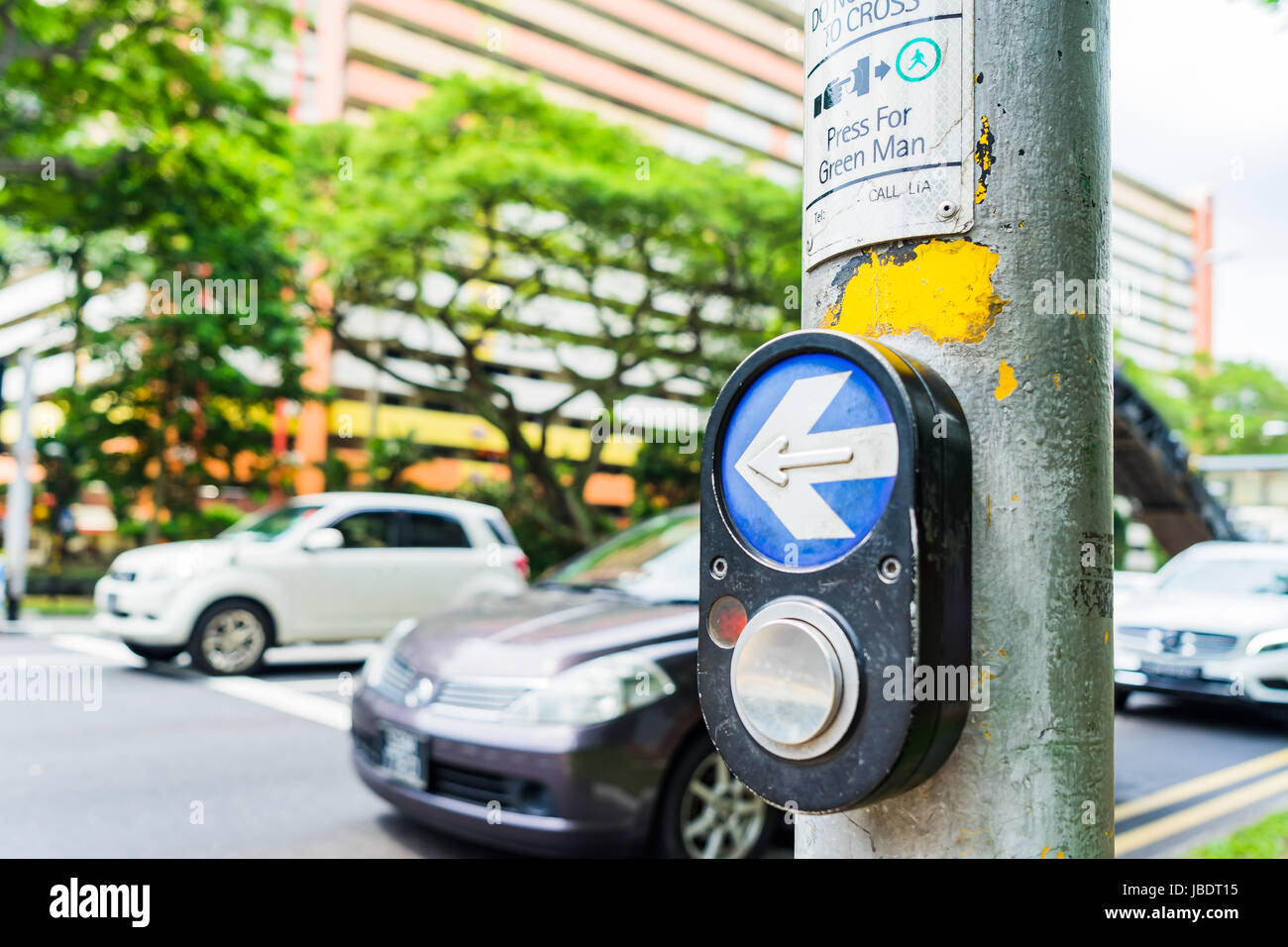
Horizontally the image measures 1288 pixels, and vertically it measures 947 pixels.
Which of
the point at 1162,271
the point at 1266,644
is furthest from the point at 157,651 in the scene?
the point at 1162,271

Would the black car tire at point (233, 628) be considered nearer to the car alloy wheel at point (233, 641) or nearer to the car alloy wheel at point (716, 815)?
the car alloy wheel at point (233, 641)

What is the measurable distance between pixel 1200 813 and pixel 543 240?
17.3 m

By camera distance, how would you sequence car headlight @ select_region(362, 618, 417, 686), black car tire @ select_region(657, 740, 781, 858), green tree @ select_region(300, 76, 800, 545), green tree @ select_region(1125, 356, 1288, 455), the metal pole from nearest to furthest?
1. black car tire @ select_region(657, 740, 781, 858)
2. car headlight @ select_region(362, 618, 417, 686)
3. the metal pole
4. green tree @ select_region(300, 76, 800, 545)
5. green tree @ select_region(1125, 356, 1288, 455)

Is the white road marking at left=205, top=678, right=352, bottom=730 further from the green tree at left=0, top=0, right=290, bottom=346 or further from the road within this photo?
the green tree at left=0, top=0, right=290, bottom=346

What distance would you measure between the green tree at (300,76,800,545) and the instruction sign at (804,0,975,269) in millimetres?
17614

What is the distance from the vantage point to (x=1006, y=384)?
3.72ft

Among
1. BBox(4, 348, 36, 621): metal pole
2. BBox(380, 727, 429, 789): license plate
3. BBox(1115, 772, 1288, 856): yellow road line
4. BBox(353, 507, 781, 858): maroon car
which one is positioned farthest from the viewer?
BBox(4, 348, 36, 621): metal pole

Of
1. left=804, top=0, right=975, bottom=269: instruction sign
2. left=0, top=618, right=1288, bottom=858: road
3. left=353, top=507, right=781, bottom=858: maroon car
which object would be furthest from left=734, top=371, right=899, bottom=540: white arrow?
left=0, top=618, right=1288, bottom=858: road

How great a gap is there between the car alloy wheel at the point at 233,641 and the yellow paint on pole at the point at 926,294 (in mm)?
8529

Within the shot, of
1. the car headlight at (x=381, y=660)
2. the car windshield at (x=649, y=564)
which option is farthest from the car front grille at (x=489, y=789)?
the car windshield at (x=649, y=564)

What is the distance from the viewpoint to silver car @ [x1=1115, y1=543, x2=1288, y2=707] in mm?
7383

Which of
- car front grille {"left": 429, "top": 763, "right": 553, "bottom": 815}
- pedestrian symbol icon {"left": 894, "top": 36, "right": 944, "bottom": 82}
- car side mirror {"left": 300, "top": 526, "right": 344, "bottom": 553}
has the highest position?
pedestrian symbol icon {"left": 894, "top": 36, "right": 944, "bottom": 82}

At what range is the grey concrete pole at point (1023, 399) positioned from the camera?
3.59 ft
